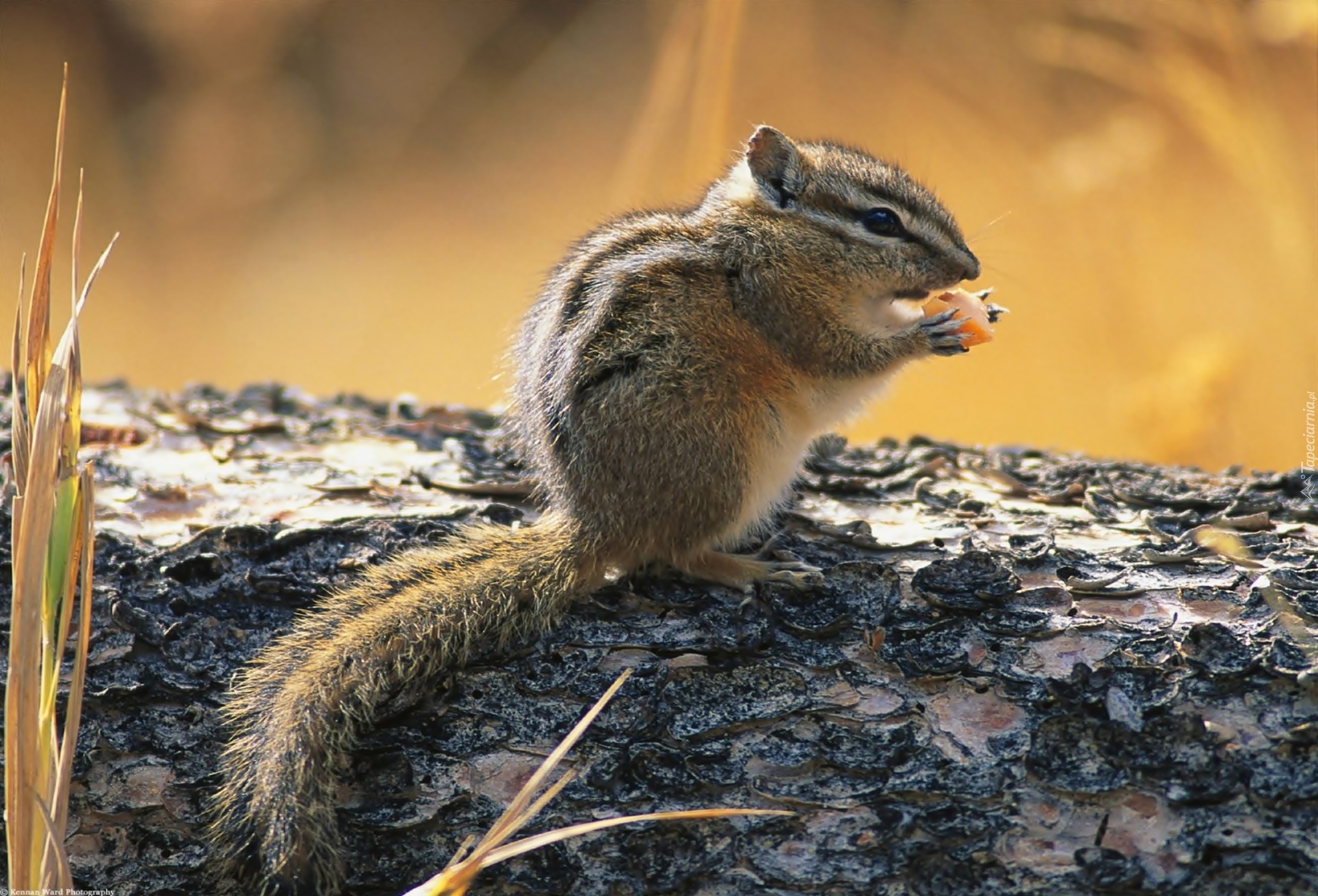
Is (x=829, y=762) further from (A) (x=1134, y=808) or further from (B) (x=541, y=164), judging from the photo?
(B) (x=541, y=164)

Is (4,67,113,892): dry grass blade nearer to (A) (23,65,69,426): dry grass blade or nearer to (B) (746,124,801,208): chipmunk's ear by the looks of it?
(A) (23,65,69,426): dry grass blade

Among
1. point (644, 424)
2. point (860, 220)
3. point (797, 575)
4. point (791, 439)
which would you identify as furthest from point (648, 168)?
point (797, 575)

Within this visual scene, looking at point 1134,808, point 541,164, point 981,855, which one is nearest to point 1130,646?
point 1134,808

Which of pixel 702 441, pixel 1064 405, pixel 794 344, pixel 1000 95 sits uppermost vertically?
pixel 1000 95

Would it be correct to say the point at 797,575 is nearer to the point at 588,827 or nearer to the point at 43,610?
the point at 588,827

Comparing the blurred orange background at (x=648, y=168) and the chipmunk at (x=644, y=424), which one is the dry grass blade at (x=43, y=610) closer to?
the chipmunk at (x=644, y=424)

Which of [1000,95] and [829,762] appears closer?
[829,762]

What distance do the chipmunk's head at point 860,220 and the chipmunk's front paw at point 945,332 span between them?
4.6 inches

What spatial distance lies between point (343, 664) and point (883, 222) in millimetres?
1882

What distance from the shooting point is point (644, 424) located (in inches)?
109

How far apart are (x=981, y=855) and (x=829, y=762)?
31cm

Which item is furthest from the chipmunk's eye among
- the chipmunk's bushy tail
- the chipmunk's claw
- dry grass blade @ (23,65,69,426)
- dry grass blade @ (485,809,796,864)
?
dry grass blade @ (23,65,69,426)

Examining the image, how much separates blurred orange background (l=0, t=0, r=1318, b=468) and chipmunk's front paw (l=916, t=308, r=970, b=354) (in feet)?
1.08

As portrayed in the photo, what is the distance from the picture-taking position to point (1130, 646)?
91.7 inches
